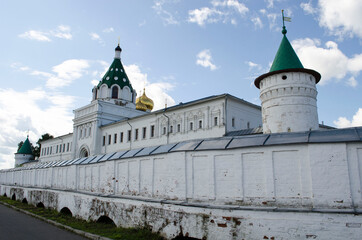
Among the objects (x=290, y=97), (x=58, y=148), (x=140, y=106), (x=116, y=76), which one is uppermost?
(x=116, y=76)

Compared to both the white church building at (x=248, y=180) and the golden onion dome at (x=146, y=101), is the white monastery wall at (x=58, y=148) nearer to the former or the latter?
the golden onion dome at (x=146, y=101)

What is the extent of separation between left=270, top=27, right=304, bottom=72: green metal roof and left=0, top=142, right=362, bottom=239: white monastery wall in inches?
306

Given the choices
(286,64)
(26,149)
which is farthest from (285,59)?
(26,149)

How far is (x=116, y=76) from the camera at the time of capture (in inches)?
1479

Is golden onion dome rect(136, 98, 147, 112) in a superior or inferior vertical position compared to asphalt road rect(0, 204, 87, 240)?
superior

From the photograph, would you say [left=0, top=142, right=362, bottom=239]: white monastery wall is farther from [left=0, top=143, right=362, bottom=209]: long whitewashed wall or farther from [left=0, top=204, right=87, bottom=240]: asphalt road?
[left=0, top=204, right=87, bottom=240]: asphalt road

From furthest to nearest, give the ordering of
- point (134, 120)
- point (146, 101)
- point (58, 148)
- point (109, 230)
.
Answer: point (58, 148)
point (146, 101)
point (134, 120)
point (109, 230)

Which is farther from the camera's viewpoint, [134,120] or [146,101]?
[146,101]

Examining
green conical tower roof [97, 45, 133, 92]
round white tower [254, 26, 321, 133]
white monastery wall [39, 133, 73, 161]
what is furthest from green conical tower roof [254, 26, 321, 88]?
white monastery wall [39, 133, 73, 161]

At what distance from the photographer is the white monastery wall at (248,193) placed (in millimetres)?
5992

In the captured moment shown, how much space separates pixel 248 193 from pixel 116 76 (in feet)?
108

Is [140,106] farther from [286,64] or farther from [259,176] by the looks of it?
[259,176]

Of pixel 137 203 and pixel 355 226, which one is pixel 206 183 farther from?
pixel 355 226

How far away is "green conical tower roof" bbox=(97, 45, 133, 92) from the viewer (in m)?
37.2
